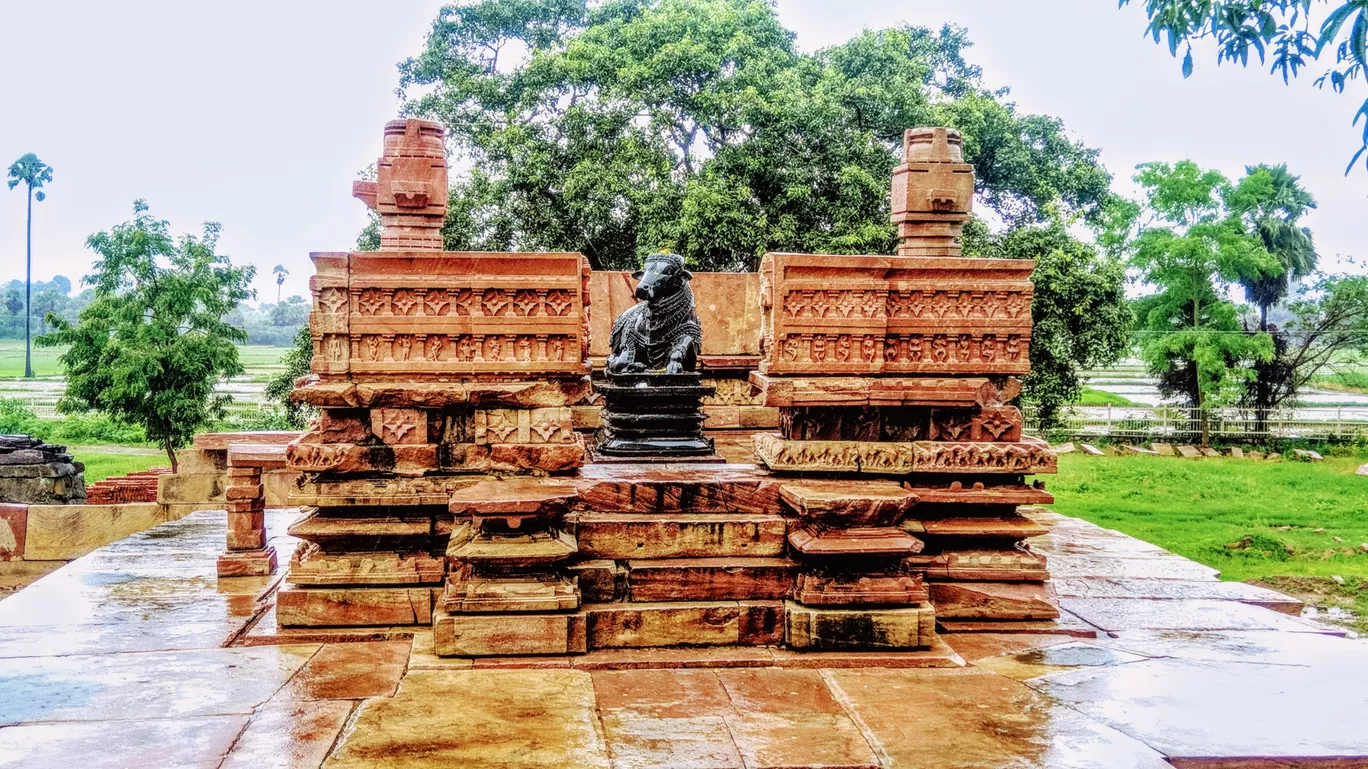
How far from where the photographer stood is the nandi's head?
7496 mm

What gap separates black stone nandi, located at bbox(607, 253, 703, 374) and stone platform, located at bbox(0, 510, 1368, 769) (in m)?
2.65

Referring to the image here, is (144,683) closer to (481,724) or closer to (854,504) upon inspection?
(481,724)

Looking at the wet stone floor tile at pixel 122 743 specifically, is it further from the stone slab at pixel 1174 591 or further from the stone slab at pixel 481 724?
the stone slab at pixel 1174 591

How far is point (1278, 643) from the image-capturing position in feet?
17.5

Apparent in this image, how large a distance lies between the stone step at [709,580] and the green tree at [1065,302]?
1220 cm

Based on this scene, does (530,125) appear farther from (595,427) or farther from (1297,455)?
(1297,455)

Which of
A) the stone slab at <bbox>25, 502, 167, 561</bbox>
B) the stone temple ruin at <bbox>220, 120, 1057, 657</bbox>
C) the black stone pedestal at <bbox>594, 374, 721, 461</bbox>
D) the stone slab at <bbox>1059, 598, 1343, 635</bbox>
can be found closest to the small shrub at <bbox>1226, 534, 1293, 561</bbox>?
the stone slab at <bbox>1059, 598, 1343, 635</bbox>

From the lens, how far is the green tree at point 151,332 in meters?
17.8

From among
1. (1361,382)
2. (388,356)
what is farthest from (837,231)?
(1361,382)

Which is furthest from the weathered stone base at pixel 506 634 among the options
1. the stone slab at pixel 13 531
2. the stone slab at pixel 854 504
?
the stone slab at pixel 13 531

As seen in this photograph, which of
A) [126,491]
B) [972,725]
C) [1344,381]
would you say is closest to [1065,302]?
[126,491]

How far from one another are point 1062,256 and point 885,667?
13205 millimetres

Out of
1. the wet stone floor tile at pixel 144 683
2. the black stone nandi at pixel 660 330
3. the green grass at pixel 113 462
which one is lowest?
the green grass at pixel 113 462

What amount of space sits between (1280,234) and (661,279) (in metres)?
25.5
